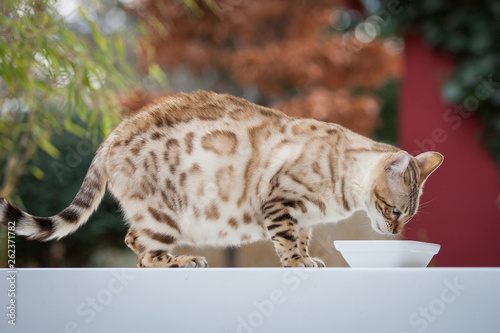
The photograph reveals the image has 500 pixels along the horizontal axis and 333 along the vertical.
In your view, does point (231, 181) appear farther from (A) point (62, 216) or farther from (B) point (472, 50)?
(B) point (472, 50)

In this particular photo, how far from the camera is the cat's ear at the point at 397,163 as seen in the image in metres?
1.31

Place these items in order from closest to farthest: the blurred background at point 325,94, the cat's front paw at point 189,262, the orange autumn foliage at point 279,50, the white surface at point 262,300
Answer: the white surface at point 262,300 → the cat's front paw at point 189,262 → the blurred background at point 325,94 → the orange autumn foliage at point 279,50

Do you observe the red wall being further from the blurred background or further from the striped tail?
the striped tail

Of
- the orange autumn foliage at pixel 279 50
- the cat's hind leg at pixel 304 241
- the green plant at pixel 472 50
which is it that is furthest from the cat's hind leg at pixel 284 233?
the orange autumn foliage at pixel 279 50

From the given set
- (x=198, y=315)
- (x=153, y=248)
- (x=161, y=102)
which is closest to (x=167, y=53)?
(x=161, y=102)

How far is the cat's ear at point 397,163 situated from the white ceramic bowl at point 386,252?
0.20 metres

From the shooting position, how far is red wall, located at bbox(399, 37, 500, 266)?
9.84 ft

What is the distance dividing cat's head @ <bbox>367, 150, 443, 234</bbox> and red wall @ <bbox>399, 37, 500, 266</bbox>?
1.59m

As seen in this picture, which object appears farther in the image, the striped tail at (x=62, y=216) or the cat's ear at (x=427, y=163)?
the cat's ear at (x=427, y=163)

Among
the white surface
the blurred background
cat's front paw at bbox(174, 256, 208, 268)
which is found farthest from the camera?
the blurred background

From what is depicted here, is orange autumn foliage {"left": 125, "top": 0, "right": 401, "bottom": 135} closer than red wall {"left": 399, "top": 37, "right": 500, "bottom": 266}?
No

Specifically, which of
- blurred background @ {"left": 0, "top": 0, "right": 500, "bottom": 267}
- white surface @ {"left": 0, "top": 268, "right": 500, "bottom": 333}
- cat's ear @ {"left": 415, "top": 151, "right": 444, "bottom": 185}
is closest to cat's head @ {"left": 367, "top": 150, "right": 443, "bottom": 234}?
cat's ear @ {"left": 415, "top": 151, "right": 444, "bottom": 185}

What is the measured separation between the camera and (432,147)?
10.2ft

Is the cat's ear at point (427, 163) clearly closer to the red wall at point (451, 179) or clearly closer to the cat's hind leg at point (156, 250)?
the cat's hind leg at point (156, 250)
